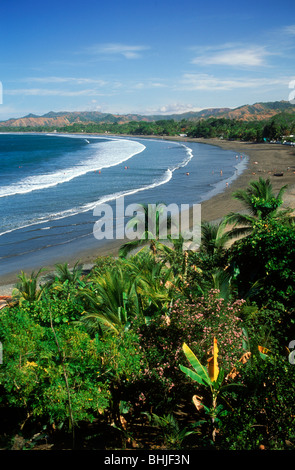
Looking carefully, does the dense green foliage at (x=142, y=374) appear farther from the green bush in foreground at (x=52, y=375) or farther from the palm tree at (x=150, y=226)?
the palm tree at (x=150, y=226)

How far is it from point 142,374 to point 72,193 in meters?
30.7

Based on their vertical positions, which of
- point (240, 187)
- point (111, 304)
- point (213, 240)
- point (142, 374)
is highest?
point (240, 187)

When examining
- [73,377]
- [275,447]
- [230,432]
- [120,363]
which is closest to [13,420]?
[73,377]

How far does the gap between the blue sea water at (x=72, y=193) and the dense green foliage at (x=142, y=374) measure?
11.5 m

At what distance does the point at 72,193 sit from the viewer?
35.0 metres

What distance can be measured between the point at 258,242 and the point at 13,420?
6.61 meters

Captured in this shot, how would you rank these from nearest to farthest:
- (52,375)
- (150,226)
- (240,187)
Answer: (52,375), (150,226), (240,187)

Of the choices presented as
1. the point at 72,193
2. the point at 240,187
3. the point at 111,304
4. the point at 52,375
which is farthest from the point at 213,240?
the point at 72,193

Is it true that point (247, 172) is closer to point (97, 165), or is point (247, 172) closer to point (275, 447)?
point (97, 165)

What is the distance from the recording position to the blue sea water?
2047cm

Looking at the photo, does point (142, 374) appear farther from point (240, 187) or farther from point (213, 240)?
point (240, 187)

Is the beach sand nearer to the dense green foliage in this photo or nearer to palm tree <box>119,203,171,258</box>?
palm tree <box>119,203,171,258</box>

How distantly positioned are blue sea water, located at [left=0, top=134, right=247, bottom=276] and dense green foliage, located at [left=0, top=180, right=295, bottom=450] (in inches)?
452

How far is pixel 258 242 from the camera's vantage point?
9.32m
